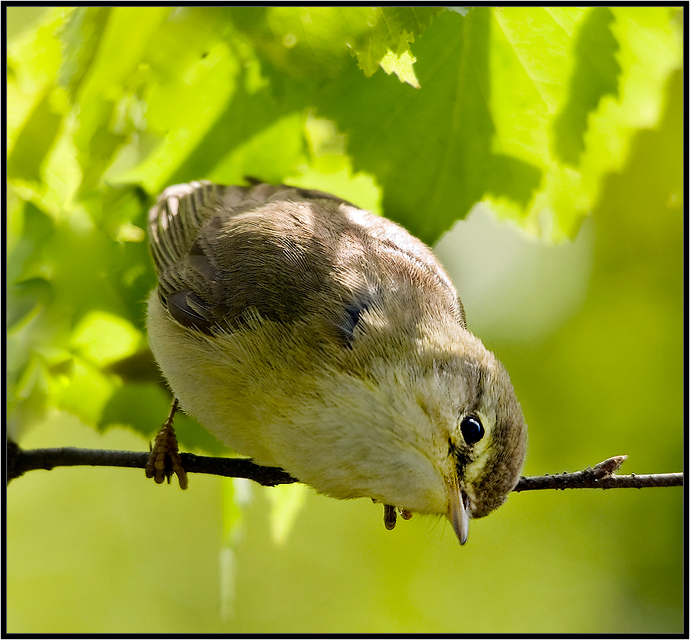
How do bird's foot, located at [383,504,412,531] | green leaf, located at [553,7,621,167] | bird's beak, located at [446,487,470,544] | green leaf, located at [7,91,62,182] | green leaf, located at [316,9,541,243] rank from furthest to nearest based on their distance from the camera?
bird's foot, located at [383,504,412,531], green leaf, located at [316,9,541,243], green leaf, located at [553,7,621,167], green leaf, located at [7,91,62,182], bird's beak, located at [446,487,470,544]

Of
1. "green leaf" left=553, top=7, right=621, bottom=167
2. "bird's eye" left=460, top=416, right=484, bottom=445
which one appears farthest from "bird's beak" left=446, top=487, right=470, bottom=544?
"green leaf" left=553, top=7, right=621, bottom=167

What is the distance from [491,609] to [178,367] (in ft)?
8.71

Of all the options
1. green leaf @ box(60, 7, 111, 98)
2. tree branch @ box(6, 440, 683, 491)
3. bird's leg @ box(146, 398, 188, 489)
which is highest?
green leaf @ box(60, 7, 111, 98)

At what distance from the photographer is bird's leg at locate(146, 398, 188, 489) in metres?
3.24

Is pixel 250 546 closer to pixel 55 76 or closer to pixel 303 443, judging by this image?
pixel 303 443

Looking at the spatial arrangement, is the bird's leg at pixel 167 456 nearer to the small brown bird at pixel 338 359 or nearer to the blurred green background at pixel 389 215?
the blurred green background at pixel 389 215

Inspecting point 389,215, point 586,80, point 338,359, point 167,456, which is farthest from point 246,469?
point 586,80

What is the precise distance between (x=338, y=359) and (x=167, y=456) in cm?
127

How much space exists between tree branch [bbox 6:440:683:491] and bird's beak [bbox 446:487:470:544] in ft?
0.90

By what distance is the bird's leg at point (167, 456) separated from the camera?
324 centimetres

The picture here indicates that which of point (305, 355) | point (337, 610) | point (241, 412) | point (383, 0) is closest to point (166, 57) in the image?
point (383, 0)

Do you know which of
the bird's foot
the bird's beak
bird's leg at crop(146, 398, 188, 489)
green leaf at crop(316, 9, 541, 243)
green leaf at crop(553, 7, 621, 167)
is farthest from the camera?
the bird's foot

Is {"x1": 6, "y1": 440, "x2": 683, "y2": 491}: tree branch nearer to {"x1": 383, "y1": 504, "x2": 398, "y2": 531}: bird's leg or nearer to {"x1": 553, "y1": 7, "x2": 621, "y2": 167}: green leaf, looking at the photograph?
{"x1": 383, "y1": 504, "x2": 398, "y2": 531}: bird's leg

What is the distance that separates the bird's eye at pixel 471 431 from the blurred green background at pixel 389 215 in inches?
15.2
